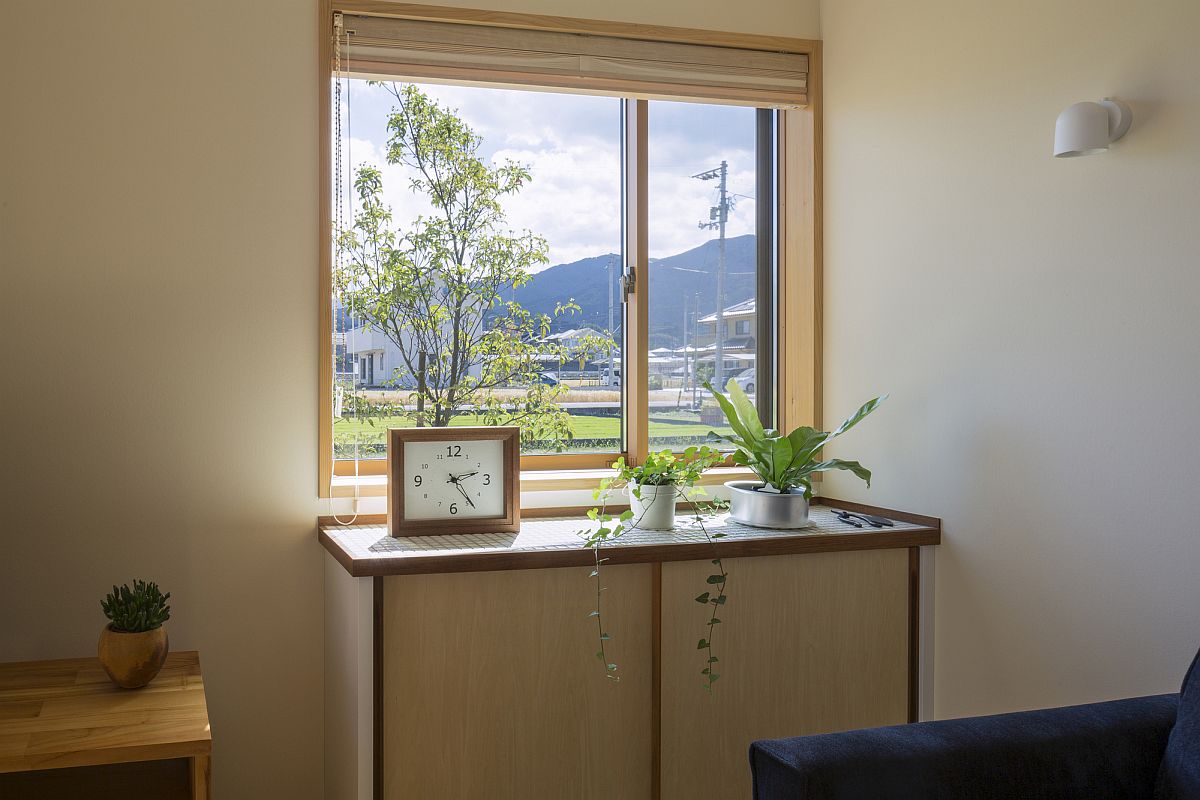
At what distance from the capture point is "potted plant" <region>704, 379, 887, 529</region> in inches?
93.7

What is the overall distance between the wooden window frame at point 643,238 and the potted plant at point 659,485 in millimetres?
341

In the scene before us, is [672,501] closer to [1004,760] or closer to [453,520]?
[453,520]

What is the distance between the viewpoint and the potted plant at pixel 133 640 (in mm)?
1928

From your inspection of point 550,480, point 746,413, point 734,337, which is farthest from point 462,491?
point 734,337

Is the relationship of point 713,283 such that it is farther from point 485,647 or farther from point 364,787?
Result: point 364,787

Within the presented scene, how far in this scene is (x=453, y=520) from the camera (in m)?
2.30

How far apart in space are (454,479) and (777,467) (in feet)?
2.58

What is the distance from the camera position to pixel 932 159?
2.40 metres

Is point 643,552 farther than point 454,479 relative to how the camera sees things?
No

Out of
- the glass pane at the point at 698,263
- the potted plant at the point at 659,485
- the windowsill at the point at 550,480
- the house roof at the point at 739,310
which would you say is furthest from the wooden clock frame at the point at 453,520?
the house roof at the point at 739,310

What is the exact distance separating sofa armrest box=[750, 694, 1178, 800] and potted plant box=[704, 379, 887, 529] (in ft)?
2.67

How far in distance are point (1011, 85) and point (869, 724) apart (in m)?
1.51

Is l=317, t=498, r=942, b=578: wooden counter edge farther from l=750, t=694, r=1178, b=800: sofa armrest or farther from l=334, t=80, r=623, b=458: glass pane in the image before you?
l=750, t=694, r=1178, b=800: sofa armrest

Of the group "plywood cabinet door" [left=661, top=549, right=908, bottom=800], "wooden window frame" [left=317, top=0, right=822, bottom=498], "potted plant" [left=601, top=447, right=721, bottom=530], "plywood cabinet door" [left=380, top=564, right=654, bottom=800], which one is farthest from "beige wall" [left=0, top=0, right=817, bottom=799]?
"plywood cabinet door" [left=661, top=549, right=908, bottom=800]
